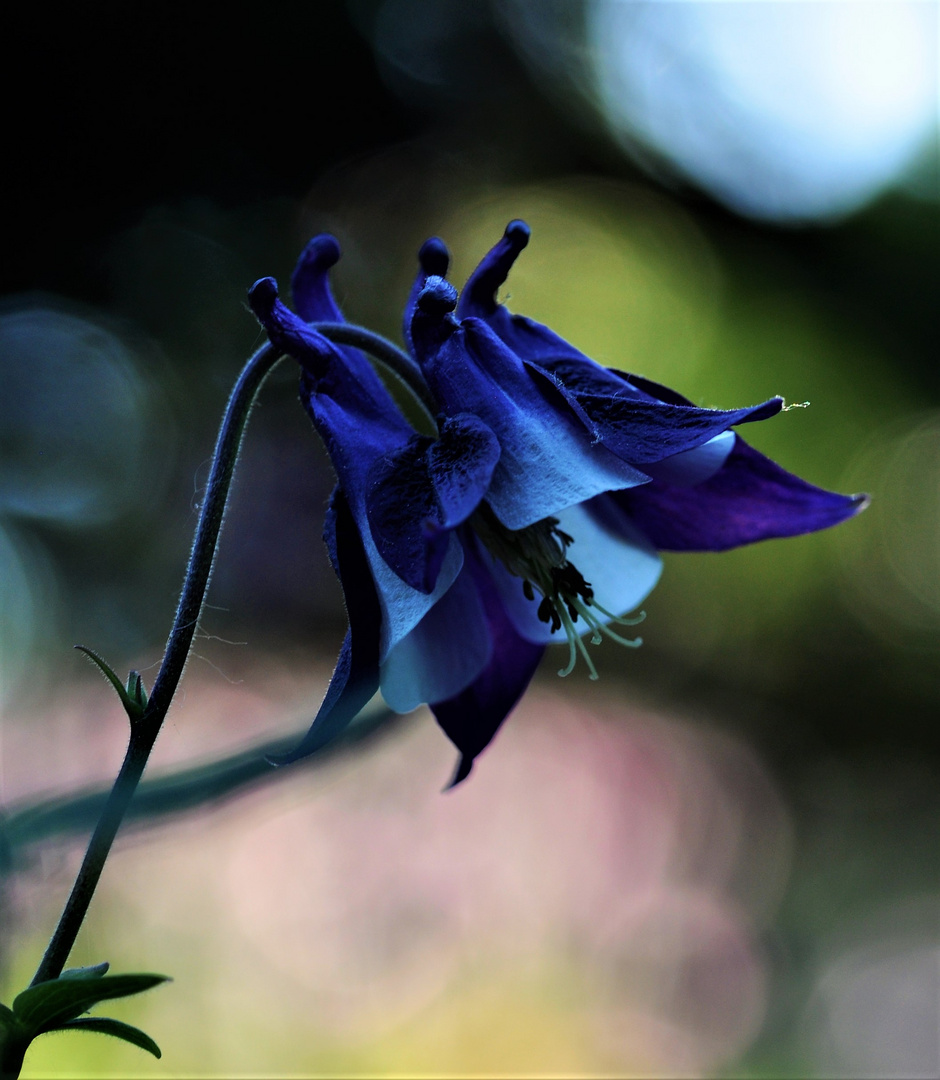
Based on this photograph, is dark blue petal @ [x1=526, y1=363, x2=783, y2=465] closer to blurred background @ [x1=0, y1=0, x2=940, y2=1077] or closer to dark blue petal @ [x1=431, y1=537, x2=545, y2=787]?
dark blue petal @ [x1=431, y1=537, x2=545, y2=787]

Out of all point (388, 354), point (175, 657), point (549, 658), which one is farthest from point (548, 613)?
point (549, 658)

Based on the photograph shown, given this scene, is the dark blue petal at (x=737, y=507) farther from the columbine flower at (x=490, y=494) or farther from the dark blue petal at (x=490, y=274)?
the dark blue petal at (x=490, y=274)

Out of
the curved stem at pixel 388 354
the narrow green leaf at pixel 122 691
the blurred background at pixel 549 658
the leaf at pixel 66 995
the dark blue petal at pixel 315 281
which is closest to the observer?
the leaf at pixel 66 995

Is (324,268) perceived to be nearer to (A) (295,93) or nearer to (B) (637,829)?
(A) (295,93)

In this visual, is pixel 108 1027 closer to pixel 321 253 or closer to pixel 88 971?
pixel 88 971

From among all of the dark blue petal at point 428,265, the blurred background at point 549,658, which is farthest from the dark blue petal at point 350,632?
the blurred background at point 549,658

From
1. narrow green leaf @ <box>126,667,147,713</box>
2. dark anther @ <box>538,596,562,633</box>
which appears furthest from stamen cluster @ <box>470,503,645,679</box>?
narrow green leaf @ <box>126,667,147,713</box>
